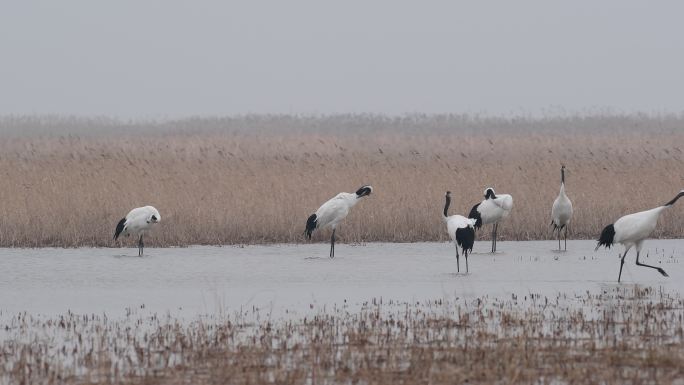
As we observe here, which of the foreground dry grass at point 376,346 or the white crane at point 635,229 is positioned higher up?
the white crane at point 635,229

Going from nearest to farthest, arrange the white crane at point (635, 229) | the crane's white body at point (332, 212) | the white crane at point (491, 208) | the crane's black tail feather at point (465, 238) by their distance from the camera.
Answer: the white crane at point (635, 229) → the crane's black tail feather at point (465, 238) → the crane's white body at point (332, 212) → the white crane at point (491, 208)

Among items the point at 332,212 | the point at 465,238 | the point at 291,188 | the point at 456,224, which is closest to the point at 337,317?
the point at 465,238

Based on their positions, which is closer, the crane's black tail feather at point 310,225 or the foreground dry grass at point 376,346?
the foreground dry grass at point 376,346

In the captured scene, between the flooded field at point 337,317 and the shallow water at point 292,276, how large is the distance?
3 cm

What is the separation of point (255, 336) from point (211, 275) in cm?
437

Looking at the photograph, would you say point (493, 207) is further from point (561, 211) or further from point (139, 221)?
point (139, 221)

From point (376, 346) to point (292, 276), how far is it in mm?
4696

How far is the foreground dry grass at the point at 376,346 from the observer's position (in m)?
6.35

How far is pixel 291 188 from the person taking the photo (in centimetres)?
1856

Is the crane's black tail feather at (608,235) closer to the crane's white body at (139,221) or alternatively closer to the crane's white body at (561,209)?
the crane's white body at (561,209)

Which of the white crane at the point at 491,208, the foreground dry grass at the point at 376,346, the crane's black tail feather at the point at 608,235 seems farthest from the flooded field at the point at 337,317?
the white crane at the point at 491,208

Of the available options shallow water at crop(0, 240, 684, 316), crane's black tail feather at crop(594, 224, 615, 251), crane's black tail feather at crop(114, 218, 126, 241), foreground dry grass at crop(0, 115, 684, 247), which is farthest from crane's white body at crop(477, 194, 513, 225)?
crane's black tail feather at crop(114, 218, 126, 241)

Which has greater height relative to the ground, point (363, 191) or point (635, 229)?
point (363, 191)

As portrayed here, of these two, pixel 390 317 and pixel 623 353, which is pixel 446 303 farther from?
pixel 623 353
